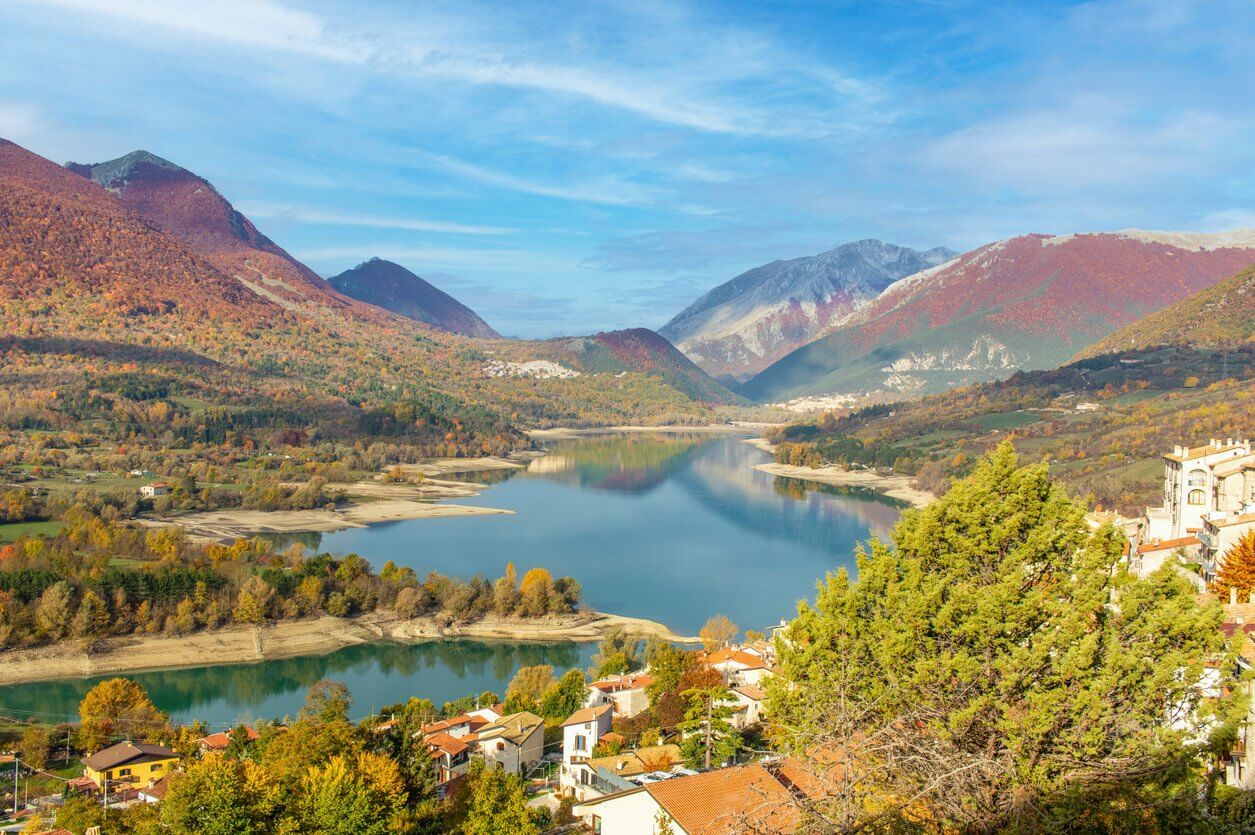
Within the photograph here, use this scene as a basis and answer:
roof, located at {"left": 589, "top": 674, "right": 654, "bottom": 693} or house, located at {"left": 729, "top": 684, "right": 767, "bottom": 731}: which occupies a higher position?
house, located at {"left": 729, "top": 684, "right": 767, "bottom": 731}

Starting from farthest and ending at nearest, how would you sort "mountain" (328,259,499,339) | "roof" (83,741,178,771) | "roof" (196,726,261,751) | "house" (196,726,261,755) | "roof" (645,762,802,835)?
"mountain" (328,259,499,339)
"roof" (196,726,261,751)
"house" (196,726,261,755)
"roof" (83,741,178,771)
"roof" (645,762,802,835)

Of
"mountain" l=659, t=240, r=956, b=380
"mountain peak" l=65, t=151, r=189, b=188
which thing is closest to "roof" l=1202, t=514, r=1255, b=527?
"mountain peak" l=65, t=151, r=189, b=188

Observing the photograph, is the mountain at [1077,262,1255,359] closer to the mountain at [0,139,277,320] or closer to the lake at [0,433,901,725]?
the lake at [0,433,901,725]

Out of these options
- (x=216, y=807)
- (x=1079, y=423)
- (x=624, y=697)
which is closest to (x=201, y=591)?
(x=624, y=697)

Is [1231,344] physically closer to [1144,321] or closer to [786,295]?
[1144,321]

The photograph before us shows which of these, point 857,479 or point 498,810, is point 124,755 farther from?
point 857,479

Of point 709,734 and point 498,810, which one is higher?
point 709,734
